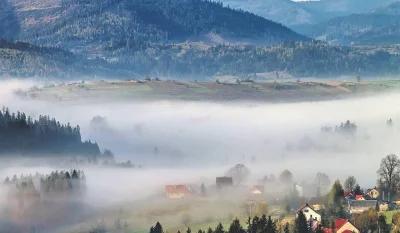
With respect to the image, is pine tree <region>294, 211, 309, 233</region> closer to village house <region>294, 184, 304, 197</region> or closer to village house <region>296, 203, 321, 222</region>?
village house <region>296, 203, 321, 222</region>

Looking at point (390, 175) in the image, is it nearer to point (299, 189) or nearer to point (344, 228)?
point (299, 189)

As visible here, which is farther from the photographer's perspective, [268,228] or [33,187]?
[33,187]

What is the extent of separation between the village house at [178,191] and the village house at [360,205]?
3382 cm

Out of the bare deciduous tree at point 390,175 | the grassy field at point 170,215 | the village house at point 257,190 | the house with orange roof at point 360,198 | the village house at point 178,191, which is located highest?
the bare deciduous tree at point 390,175

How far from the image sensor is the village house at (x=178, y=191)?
161375 millimetres

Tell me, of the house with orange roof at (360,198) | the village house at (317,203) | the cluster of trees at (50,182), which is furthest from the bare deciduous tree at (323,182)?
the cluster of trees at (50,182)

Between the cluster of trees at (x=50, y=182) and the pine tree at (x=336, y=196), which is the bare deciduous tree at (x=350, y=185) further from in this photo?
the cluster of trees at (x=50, y=182)

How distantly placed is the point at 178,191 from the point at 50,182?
21104 mm

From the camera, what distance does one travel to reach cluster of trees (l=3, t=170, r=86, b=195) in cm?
16275

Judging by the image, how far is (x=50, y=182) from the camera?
166500 mm

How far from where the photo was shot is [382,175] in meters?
146

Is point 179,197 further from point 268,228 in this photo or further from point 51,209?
point 268,228

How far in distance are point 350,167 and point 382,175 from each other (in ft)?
145

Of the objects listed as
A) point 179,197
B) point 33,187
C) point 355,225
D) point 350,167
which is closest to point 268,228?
point 355,225
